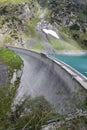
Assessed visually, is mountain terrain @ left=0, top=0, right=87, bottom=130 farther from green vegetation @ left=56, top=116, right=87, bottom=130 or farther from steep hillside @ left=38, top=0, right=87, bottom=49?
green vegetation @ left=56, top=116, right=87, bottom=130

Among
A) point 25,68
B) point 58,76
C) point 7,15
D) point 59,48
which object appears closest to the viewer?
point 58,76

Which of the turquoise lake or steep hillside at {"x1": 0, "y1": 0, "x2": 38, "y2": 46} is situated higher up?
steep hillside at {"x1": 0, "y1": 0, "x2": 38, "y2": 46}

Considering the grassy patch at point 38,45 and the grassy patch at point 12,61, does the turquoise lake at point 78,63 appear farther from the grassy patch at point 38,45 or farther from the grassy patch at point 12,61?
the grassy patch at point 38,45

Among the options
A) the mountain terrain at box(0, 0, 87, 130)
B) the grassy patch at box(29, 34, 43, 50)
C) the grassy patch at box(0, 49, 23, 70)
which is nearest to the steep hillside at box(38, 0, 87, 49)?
the mountain terrain at box(0, 0, 87, 130)

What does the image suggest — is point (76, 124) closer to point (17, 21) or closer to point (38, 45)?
point (38, 45)

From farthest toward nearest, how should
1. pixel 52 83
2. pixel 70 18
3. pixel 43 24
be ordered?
pixel 70 18 → pixel 43 24 → pixel 52 83

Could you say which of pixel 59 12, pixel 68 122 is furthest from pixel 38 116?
pixel 59 12

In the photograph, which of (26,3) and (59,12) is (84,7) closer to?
(59,12)

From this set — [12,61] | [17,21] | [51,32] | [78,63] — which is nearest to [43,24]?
[51,32]

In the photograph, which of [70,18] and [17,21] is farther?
[70,18]

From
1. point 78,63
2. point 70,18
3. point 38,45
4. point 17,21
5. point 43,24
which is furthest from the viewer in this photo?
point 70,18

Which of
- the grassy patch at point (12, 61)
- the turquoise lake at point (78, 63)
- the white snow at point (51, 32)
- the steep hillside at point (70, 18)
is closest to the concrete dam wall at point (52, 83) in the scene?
the grassy patch at point (12, 61)
